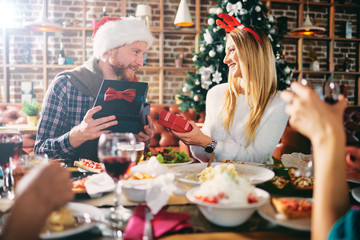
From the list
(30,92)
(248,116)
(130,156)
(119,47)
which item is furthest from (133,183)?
(30,92)

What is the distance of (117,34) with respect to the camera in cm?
192

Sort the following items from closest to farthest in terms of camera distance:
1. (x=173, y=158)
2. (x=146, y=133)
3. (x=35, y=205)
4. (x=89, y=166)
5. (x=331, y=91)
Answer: (x=35, y=205) → (x=331, y=91) → (x=89, y=166) → (x=173, y=158) → (x=146, y=133)

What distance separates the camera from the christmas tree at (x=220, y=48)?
143 inches

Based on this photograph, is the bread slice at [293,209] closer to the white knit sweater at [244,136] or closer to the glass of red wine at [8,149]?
the glass of red wine at [8,149]

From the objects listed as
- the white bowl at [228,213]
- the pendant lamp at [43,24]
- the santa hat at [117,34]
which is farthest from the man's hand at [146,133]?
the pendant lamp at [43,24]

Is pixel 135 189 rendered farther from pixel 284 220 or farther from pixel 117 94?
pixel 117 94

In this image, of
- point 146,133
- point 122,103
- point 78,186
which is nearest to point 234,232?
point 78,186

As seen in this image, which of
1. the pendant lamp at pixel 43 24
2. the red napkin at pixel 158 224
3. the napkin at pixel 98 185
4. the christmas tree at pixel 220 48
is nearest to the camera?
the red napkin at pixel 158 224

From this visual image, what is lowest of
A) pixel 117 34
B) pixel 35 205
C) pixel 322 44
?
pixel 35 205

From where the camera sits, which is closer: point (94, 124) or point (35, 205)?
point (35, 205)

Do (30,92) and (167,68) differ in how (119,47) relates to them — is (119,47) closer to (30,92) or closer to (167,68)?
(167,68)

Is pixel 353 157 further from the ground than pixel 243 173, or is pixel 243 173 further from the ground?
pixel 353 157

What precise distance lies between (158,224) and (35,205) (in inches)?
10.2

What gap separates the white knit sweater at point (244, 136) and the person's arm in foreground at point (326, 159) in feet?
3.27
